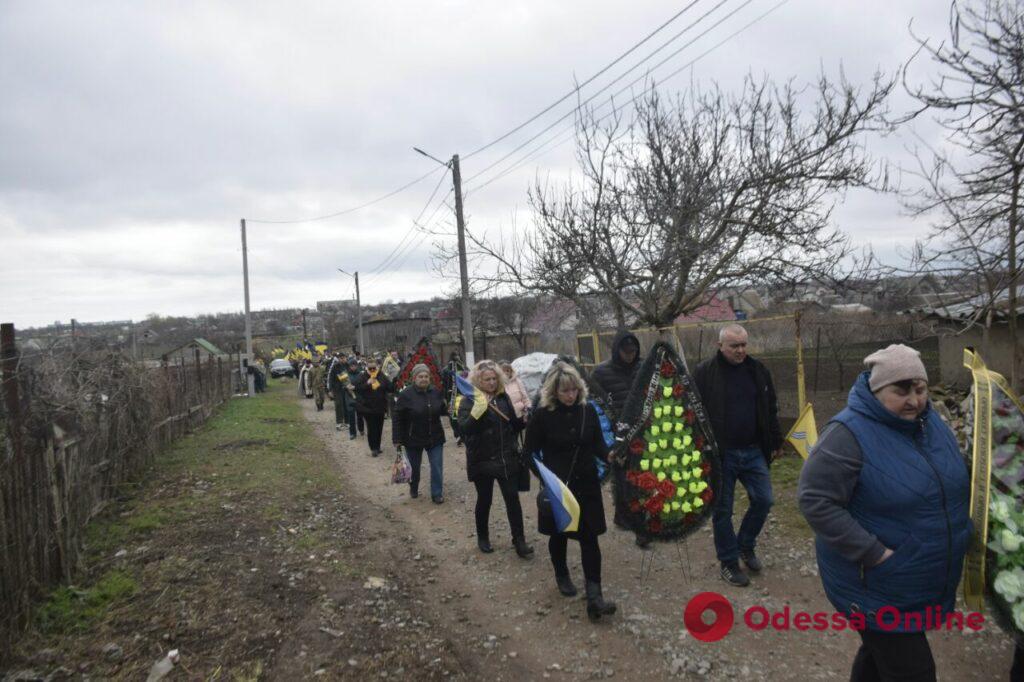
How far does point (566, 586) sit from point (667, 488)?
3.46ft

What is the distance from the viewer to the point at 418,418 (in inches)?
298

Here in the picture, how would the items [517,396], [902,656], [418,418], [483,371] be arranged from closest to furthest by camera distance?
[902,656], [483,371], [517,396], [418,418]

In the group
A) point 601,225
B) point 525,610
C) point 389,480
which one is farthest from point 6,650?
point 601,225

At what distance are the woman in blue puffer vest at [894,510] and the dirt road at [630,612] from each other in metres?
1.34

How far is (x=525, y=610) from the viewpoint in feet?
14.9

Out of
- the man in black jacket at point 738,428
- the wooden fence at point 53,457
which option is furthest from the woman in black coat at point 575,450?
the wooden fence at point 53,457

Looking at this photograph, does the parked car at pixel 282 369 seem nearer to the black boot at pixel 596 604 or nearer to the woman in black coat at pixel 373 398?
the woman in black coat at pixel 373 398

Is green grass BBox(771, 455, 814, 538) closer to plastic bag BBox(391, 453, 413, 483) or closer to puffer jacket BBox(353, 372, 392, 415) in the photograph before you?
plastic bag BBox(391, 453, 413, 483)

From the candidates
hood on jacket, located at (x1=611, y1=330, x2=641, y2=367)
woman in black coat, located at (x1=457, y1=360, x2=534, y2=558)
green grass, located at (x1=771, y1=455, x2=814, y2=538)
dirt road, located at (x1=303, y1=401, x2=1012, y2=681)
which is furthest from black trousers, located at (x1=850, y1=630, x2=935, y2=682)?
hood on jacket, located at (x1=611, y1=330, x2=641, y2=367)

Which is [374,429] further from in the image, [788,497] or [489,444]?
[788,497]

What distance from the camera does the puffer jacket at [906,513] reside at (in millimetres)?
2385

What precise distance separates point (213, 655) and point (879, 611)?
3.69 m

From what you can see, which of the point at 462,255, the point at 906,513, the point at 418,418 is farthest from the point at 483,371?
the point at 462,255

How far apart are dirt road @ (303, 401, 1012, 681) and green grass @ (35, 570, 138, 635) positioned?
7.18 ft
